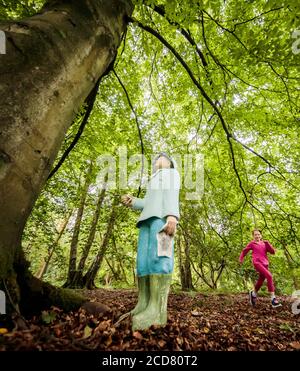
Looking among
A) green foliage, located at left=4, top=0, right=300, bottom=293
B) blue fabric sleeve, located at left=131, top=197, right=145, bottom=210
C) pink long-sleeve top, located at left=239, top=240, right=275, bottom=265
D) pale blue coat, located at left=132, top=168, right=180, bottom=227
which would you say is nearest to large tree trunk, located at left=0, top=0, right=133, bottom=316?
pale blue coat, located at left=132, top=168, right=180, bottom=227

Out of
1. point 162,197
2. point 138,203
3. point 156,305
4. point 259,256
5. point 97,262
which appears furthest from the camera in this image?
point 97,262

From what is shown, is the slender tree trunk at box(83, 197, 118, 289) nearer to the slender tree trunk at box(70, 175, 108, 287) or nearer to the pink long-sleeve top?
the slender tree trunk at box(70, 175, 108, 287)

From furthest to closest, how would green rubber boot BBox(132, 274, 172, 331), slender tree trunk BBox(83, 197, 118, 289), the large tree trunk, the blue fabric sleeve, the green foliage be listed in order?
slender tree trunk BBox(83, 197, 118, 289) < the green foliage < the blue fabric sleeve < green rubber boot BBox(132, 274, 172, 331) < the large tree trunk

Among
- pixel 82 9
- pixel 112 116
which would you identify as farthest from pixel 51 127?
pixel 112 116

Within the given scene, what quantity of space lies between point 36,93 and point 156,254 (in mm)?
1630

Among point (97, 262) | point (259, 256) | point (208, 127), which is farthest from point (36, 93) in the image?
point (97, 262)

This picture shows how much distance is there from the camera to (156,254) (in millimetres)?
2277

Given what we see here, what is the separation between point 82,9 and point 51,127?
1.30 metres

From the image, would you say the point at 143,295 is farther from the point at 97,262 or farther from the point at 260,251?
the point at 97,262

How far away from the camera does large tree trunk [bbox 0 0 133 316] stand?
60.6 inches

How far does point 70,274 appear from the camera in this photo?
8.35 metres

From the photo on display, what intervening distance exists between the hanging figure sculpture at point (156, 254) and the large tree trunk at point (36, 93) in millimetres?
1010

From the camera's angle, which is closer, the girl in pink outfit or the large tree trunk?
the large tree trunk
